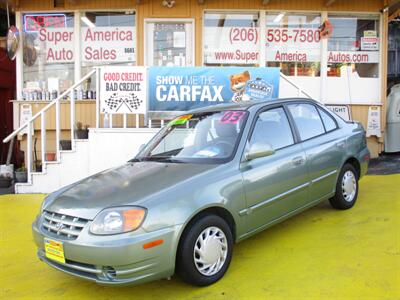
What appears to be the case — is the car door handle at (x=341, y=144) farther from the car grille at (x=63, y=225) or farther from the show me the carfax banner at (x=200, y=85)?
the car grille at (x=63, y=225)

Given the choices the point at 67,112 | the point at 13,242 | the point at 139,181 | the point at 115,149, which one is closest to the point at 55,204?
the point at 139,181

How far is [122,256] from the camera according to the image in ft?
9.58

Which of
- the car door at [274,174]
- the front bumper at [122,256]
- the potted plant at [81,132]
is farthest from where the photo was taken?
the potted plant at [81,132]

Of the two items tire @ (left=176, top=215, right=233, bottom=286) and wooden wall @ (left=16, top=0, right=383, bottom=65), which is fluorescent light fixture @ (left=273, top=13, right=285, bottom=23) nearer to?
wooden wall @ (left=16, top=0, right=383, bottom=65)

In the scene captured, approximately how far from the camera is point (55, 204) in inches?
136

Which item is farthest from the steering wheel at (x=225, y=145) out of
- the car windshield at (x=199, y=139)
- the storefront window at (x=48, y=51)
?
the storefront window at (x=48, y=51)

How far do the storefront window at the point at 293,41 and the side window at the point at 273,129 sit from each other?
4.77m

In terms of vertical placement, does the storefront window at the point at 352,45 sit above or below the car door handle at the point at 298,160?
above

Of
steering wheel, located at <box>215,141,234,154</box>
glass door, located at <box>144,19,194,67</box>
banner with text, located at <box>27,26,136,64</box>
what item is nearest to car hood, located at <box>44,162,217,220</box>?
steering wheel, located at <box>215,141,234,154</box>

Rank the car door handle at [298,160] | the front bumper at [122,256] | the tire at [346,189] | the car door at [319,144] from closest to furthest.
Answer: the front bumper at [122,256]
the car door handle at [298,160]
the car door at [319,144]
the tire at [346,189]

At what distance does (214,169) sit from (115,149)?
12.5 feet

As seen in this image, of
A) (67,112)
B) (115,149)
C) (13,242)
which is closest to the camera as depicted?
(13,242)

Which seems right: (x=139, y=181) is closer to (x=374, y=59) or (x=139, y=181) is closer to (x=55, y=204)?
(x=55, y=204)

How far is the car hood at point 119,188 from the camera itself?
10.4 feet
